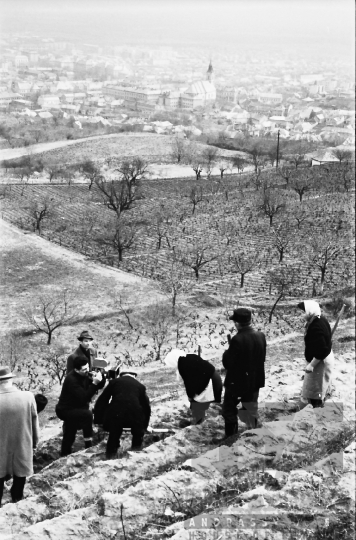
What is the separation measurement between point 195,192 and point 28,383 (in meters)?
13.5

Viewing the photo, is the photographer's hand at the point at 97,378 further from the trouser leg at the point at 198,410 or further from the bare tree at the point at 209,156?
the bare tree at the point at 209,156

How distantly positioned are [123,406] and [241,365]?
2.50 feet

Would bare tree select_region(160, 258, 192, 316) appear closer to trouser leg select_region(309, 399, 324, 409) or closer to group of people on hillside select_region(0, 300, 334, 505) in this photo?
trouser leg select_region(309, 399, 324, 409)

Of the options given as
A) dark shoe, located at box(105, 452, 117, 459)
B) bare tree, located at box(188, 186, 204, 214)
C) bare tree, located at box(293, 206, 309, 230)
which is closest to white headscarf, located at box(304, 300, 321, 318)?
dark shoe, located at box(105, 452, 117, 459)

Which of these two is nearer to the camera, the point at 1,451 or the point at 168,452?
the point at 1,451

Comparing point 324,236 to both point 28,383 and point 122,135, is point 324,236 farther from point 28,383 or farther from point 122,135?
point 122,135

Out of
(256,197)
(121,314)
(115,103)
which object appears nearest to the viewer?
(121,314)

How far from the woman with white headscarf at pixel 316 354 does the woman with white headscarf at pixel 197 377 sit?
63cm

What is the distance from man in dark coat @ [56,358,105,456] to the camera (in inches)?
164

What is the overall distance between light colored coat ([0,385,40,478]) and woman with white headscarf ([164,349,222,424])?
1065 mm

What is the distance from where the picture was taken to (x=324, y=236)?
16.7 metres

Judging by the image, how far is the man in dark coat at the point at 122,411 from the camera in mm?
4031

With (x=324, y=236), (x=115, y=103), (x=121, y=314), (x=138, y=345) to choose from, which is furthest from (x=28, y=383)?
(x=115, y=103)

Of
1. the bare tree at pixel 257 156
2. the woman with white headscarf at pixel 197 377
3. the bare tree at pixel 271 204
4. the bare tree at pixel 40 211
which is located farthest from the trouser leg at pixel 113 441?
the bare tree at pixel 257 156
